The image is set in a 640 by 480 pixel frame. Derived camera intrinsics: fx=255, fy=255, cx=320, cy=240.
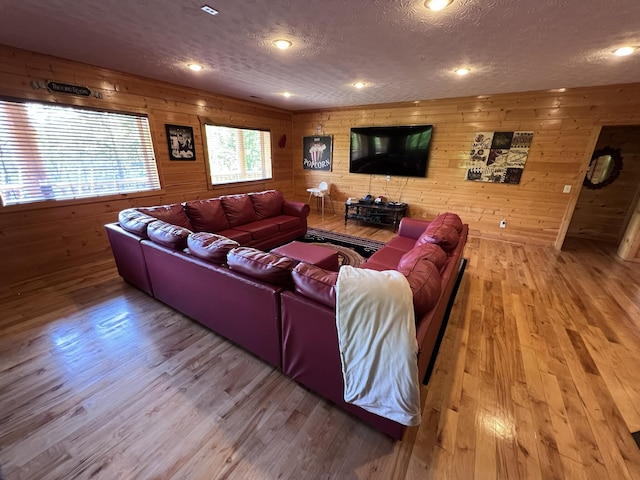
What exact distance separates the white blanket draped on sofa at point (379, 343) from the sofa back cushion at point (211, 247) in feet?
3.17

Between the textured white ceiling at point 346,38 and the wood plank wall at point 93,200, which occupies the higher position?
the textured white ceiling at point 346,38

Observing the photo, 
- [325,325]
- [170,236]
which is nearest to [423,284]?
[325,325]

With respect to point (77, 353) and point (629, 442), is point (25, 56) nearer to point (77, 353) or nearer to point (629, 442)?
point (77, 353)

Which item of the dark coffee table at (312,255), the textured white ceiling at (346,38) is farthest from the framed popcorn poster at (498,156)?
the dark coffee table at (312,255)

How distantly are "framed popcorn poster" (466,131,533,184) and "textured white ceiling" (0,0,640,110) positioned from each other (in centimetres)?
80

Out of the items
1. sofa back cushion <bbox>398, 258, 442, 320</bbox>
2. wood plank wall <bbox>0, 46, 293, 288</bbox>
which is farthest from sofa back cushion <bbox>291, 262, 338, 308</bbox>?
wood plank wall <bbox>0, 46, 293, 288</bbox>

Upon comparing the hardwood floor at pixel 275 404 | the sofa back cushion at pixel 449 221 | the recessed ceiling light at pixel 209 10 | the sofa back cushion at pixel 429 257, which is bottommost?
the hardwood floor at pixel 275 404

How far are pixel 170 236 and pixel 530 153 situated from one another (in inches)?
208

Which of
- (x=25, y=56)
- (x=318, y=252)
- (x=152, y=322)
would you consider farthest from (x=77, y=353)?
(x=25, y=56)

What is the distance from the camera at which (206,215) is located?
11.6 feet

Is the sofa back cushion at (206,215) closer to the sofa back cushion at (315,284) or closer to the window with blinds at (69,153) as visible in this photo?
the window with blinds at (69,153)

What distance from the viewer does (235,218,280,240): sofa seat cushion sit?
3682 mm

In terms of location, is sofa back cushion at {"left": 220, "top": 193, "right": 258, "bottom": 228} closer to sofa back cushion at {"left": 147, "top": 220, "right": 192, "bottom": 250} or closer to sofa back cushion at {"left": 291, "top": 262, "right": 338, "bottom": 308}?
sofa back cushion at {"left": 147, "top": 220, "right": 192, "bottom": 250}

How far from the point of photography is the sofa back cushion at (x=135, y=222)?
2.43 m
